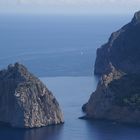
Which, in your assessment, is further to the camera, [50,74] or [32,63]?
[32,63]

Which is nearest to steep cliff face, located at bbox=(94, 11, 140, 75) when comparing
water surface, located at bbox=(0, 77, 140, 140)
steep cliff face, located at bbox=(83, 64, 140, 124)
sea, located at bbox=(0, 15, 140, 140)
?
sea, located at bbox=(0, 15, 140, 140)

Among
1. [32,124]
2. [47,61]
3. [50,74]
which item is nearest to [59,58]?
[47,61]

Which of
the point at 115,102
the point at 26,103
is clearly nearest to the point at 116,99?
the point at 115,102

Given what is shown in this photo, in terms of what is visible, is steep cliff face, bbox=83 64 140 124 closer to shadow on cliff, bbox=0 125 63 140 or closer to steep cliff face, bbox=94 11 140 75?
shadow on cliff, bbox=0 125 63 140

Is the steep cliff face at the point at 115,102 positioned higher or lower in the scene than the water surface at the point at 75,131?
higher

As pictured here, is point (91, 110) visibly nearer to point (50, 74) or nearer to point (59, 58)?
point (50, 74)

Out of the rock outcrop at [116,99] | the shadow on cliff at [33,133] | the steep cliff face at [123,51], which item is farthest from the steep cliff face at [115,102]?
the steep cliff face at [123,51]

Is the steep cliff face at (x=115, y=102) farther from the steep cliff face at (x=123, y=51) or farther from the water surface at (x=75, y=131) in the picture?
the steep cliff face at (x=123, y=51)
